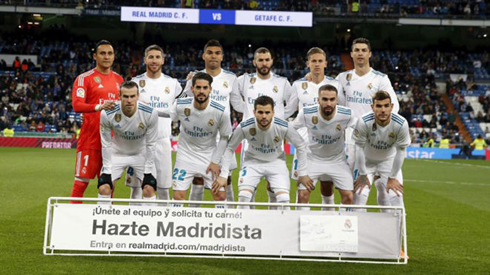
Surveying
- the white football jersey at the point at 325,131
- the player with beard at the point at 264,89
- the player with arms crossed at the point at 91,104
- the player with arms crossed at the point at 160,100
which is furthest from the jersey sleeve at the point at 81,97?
the white football jersey at the point at 325,131

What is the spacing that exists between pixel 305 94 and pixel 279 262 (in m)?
2.79

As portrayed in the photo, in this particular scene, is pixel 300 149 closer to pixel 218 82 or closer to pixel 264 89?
pixel 264 89

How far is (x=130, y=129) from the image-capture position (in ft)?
25.2

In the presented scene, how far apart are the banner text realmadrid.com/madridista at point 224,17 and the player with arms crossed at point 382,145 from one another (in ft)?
97.3

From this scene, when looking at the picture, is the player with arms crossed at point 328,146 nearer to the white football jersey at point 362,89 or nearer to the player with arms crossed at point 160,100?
the white football jersey at point 362,89

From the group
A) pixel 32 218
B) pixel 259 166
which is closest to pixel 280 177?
pixel 259 166

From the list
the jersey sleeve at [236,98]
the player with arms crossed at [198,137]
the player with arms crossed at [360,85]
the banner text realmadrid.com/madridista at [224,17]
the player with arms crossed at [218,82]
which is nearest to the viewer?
the player with arms crossed at [198,137]

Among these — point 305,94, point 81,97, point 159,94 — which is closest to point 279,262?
point 305,94

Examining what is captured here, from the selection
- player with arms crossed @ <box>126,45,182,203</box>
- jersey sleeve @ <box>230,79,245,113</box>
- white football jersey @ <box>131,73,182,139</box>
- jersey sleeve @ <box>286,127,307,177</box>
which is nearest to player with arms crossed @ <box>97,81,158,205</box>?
player with arms crossed @ <box>126,45,182,203</box>

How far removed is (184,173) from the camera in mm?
7926

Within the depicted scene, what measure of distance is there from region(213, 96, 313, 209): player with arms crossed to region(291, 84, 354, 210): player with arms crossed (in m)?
0.28

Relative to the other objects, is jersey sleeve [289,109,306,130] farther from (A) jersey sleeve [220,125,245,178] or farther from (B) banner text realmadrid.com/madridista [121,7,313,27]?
(B) banner text realmadrid.com/madridista [121,7,313,27]

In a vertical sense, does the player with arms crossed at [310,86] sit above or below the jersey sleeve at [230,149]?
above

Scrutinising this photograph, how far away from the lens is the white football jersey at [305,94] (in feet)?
28.8
